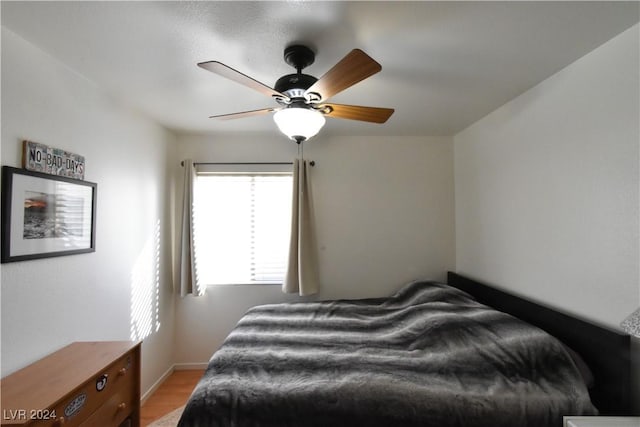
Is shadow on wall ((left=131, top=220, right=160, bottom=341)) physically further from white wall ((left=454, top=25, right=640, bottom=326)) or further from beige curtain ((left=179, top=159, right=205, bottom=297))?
white wall ((left=454, top=25, right=640, bottom=326))

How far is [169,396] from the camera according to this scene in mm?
2479

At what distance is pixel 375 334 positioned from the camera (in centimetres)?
202

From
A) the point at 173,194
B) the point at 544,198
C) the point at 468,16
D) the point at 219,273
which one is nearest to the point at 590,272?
the point at 544,198

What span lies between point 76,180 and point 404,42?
A: 7.00 feet

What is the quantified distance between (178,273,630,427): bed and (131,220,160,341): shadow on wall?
3.41 ft

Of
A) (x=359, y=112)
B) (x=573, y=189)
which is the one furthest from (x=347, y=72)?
(x=573, y=189)

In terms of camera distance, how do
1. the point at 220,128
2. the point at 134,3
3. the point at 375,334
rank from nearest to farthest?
1. the point at 134,3
2. the point at 375,334
3. the point at 220,128

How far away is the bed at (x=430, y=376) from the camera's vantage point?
1.30m

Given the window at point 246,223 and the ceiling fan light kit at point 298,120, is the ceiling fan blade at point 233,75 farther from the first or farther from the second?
the window at point 246,223

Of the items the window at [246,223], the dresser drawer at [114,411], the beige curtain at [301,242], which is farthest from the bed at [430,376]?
the window at [246,223]

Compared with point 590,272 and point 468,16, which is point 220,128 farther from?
point 590,272

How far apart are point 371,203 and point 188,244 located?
2046mm

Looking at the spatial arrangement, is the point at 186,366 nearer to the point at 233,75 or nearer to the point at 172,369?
the point at 172,369

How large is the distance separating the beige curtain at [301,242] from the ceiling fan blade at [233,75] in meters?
1.47
